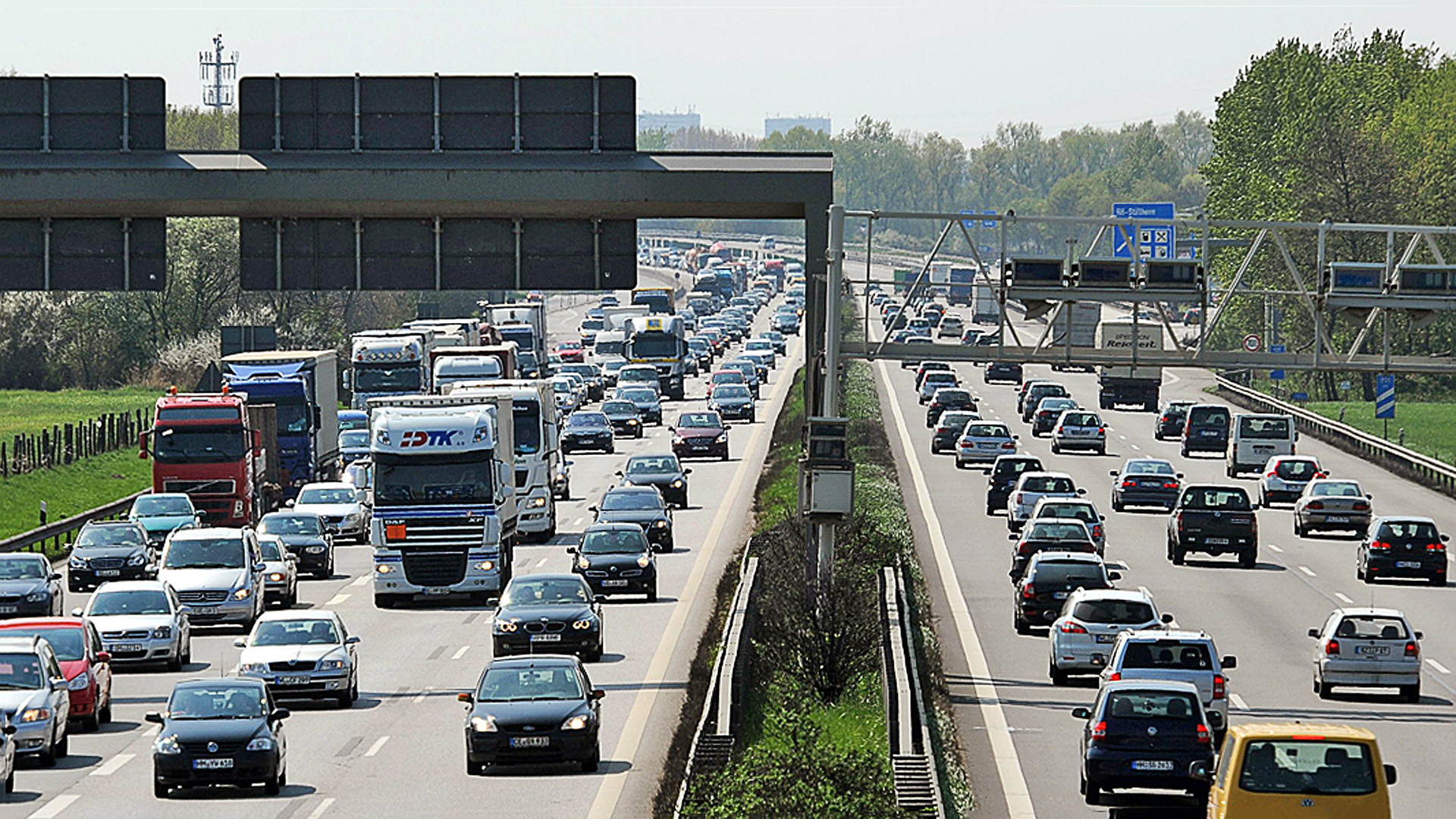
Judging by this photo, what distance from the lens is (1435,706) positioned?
102 ft

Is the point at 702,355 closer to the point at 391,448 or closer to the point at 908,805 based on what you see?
the point at 391,448

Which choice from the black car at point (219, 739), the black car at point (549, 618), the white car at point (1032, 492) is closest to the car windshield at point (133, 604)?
the black car at point (549, 618)

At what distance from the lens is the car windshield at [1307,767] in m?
18.5

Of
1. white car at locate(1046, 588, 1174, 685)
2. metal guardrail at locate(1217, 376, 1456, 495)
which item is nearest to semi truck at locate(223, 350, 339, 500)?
metal guardrail at locate(1217, 376, 1456, 495)

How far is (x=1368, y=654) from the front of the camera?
103ft

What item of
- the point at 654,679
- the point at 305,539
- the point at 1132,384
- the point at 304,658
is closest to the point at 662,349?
the point at 1132,384

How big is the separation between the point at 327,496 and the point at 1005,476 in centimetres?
1632

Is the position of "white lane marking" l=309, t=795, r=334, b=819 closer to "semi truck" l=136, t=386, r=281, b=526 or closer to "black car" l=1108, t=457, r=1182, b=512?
"semi truck" l=136, t=386, r=281, b=526

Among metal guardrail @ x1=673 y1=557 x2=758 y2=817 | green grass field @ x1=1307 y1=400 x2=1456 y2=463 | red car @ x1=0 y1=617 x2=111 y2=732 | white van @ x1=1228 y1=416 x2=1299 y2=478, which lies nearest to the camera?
metal guardrail @ x1=673 y1=557 x2=758 y2=817

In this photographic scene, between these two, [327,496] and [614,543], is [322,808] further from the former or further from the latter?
[327,496]

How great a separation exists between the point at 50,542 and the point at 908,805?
40241 millimetres

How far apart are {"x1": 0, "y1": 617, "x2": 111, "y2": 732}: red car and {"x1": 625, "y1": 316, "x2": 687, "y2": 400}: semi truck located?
245ft

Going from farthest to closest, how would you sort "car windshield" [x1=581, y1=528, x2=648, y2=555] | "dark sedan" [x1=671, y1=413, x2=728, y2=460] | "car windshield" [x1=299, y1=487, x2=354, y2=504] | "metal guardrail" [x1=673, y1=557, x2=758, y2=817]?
"dark sedan" [x1=671, y1=413, x2=728, y2=460] < "car windshield" [x1=299, y1=487, x2=354, y2=504] < "car windshield" [x1=581, y1=528, x2=648, y2=555] < "metal guardrail" [x1=673, y1=557, x2=758, y2=817]

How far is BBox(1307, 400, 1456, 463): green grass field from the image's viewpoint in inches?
3157
